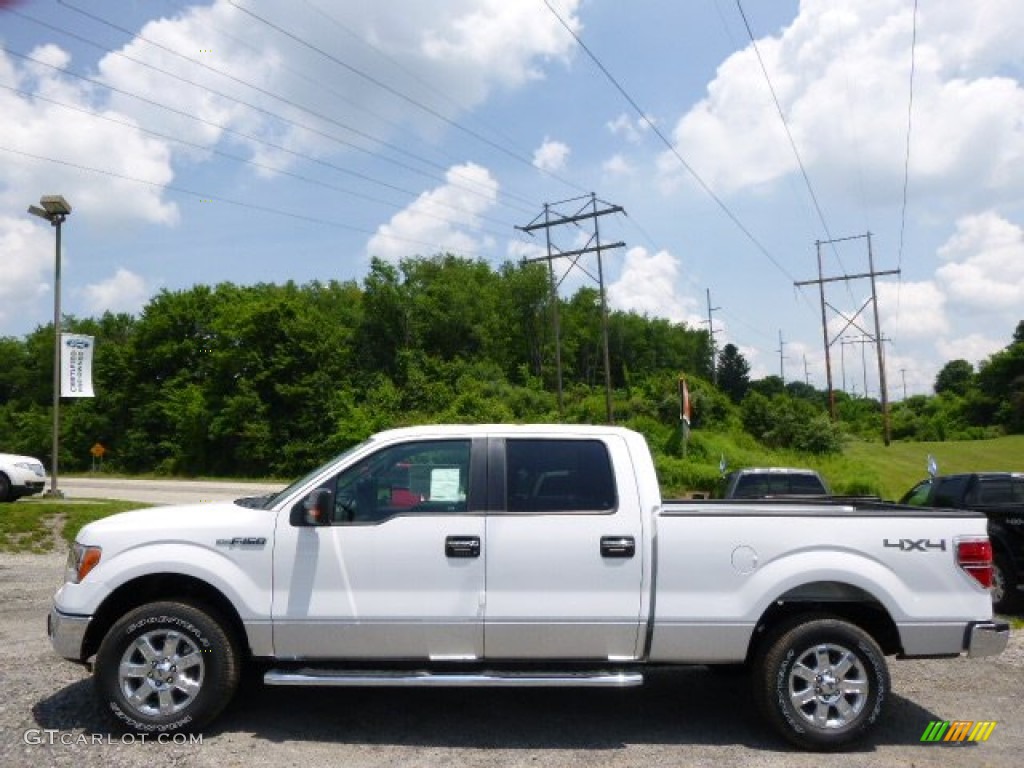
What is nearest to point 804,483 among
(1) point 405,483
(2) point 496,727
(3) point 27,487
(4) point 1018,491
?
(4) point 1018,491

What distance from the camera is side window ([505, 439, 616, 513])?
5422 millimetres

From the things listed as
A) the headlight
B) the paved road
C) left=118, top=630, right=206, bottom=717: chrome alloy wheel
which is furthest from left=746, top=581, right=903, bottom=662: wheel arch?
the paved road

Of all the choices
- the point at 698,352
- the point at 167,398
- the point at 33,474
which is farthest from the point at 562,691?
the point at 698,352

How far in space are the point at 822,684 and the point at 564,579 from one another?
1.71 meters

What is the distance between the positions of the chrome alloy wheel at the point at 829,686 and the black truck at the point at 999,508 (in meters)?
4.79

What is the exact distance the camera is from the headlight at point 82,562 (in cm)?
534

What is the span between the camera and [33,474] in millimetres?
19422

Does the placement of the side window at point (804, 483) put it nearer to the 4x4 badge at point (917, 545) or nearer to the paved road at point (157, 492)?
the 4x4 badge at point (917, 545)

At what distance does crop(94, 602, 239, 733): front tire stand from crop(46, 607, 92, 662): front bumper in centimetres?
17

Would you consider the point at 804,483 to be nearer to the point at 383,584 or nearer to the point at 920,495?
the point at 920,495

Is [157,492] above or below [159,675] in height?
above

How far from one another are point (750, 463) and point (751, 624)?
3485 centimetres

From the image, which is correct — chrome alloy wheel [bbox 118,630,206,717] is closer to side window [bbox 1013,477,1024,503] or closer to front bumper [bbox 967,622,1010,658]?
front bumper [bbox 967,622,1010,658]

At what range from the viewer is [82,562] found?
5.36 meters
